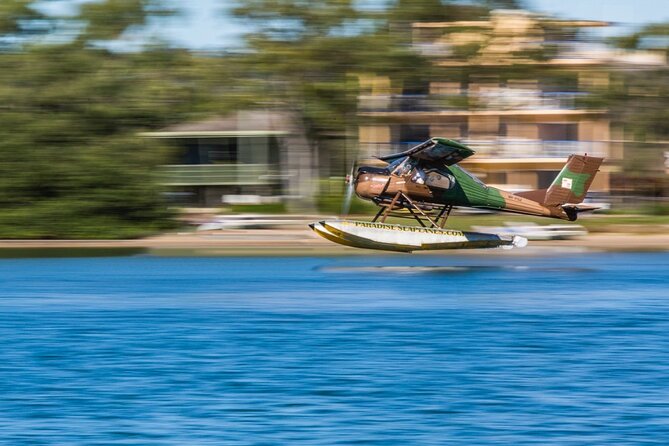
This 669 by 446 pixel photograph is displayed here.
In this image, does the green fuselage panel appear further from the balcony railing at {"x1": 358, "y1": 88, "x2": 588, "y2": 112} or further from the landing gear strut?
the balcony railing at {"x1": 358, "y1": 88, "x2": 588, "y2": 112}

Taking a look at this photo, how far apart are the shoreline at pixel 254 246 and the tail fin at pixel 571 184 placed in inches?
207

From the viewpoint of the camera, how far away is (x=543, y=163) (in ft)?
213

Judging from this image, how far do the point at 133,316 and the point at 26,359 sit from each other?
5.40 meters

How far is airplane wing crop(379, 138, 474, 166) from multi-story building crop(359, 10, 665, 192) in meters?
17.4

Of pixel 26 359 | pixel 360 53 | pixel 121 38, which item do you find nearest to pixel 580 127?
pixel 360 53

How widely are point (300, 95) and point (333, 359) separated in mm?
32542

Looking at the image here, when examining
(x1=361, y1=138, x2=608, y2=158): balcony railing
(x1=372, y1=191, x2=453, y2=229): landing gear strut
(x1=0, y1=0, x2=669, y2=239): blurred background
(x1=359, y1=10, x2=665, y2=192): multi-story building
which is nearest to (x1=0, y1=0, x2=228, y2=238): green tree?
(x1=0, y1=0, x2=669, y2=239): blurred background

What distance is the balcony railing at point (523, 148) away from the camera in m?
57.2

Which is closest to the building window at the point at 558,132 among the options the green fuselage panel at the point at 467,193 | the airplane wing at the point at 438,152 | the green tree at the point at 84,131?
the green tree at the point at 84,131

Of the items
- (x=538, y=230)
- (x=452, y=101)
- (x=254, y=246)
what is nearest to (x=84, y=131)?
(x=254, y=246)

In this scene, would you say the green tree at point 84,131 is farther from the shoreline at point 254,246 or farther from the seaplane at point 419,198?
the seaplane at point 419,198

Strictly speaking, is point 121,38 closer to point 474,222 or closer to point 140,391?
point 474,222

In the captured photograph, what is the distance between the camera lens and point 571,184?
38.5 metres

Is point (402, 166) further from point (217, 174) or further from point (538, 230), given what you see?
point (217, 174)
